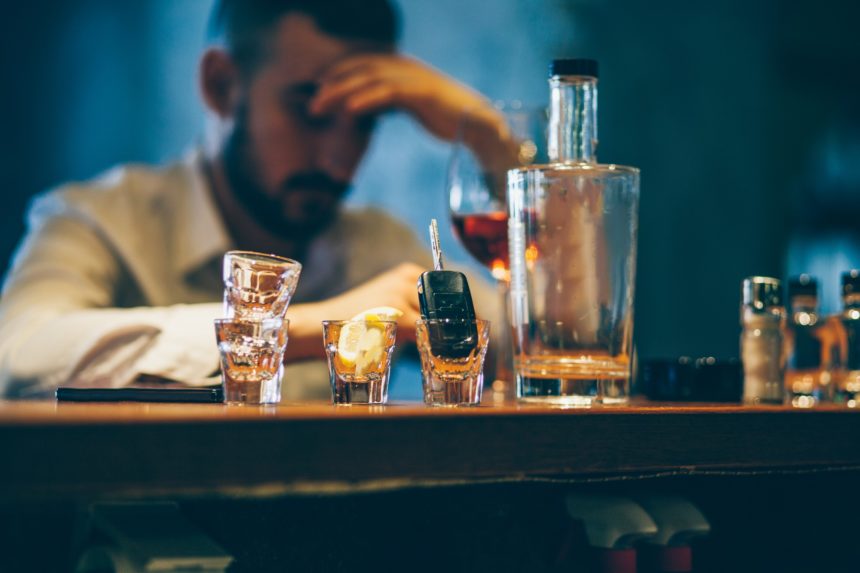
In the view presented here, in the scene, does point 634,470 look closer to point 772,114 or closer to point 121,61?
point 121,61

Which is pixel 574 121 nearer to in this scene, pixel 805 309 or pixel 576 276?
pixel 576 276

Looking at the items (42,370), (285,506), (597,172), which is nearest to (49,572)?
(285,506)

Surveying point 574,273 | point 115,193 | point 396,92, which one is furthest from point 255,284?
point 396,92

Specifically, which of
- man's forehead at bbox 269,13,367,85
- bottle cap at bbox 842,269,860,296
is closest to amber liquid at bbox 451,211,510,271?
bottle cap at bbox 842,269,860,296

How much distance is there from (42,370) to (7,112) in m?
Result: 0.55

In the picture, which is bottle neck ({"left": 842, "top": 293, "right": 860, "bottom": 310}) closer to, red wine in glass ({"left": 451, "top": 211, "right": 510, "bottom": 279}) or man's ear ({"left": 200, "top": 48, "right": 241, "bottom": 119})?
red wine in glass ({"left": 451, "top": 211, "right": 510, "bottom": 279})

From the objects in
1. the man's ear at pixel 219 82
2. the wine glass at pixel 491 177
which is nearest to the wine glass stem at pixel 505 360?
the wine glass at pixel 491 177

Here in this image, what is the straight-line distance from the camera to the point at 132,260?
2002 millimetres

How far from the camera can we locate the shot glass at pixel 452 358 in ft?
2.70

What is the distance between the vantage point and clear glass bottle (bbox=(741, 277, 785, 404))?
1.14 metres

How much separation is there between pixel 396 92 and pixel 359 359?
4.76 feet

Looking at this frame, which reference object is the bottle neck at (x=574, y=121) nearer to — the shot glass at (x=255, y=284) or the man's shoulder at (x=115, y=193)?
the shot glass at (x=255, y=284)

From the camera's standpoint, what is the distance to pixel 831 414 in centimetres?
90


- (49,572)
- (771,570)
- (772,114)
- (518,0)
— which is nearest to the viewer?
(49,572)
